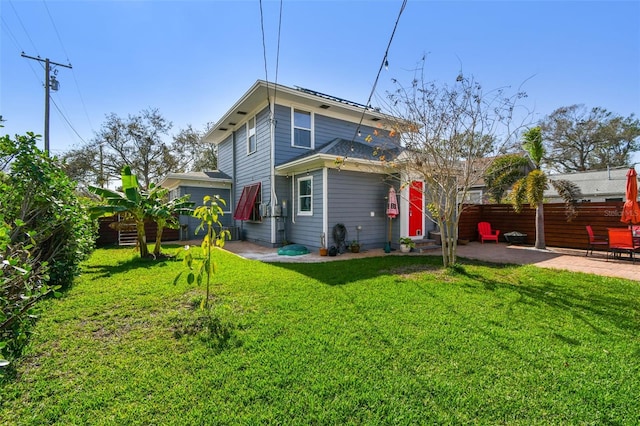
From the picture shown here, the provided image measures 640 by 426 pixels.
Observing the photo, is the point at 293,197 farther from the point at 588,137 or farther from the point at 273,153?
the point at 588,137

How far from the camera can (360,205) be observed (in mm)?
10359

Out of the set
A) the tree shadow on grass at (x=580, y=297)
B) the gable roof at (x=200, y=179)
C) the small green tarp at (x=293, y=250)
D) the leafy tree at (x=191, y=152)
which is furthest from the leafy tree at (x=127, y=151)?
the tree shadow on grass at (x=580, y=297)

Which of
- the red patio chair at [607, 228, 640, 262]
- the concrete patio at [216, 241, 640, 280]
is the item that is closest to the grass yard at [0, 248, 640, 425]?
the concrete patio at [216, 241, 640, 280]

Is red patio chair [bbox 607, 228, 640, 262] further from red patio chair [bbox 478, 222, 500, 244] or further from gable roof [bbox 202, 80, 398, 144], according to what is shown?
gable roof [bbox 202, 80, 398, 144]

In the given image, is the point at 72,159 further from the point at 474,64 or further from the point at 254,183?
the point at 474,64

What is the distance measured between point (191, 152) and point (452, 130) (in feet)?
87.9

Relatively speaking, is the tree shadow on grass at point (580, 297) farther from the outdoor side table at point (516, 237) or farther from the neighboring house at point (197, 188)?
the neighboring house at point (197, 188)

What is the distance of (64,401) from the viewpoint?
7.53ft

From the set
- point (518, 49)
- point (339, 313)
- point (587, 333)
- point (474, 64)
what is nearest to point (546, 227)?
point (518, 49)

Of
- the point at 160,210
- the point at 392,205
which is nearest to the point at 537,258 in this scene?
the point at 392,205

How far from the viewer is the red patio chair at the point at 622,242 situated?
7.91 m

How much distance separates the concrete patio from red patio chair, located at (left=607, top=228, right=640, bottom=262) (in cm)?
37

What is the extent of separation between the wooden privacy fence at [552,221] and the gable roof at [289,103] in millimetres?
6165

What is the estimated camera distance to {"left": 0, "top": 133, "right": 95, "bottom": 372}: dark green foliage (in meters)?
3.12
